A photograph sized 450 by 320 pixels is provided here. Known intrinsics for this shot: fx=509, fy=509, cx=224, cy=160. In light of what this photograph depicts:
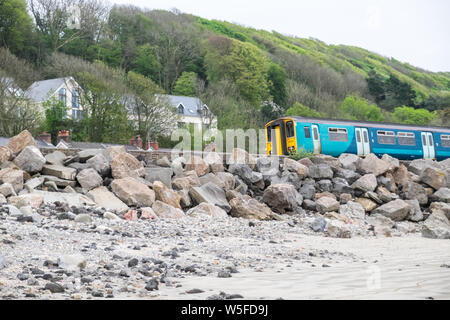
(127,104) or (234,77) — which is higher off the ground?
(234,77)

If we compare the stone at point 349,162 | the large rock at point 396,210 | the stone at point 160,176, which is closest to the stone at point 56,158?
the stone at point 160,176

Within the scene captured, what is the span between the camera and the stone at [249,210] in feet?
44.5

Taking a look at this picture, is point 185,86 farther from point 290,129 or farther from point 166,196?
point 166,196

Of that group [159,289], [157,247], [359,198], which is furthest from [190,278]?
[359,198]

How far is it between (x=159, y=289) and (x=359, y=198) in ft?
44.8

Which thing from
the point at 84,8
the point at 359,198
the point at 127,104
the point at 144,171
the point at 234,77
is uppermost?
the point at 84,8

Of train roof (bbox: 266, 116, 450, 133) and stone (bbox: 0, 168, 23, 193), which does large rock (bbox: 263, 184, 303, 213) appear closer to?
stone (bbox: 0, 168, 23, 193)

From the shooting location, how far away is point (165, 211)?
12.0m

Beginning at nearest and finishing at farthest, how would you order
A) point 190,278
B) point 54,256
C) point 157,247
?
point 190,278 < point 54,256 < point 157,247

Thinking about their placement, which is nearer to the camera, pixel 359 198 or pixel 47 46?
pixel 359 198

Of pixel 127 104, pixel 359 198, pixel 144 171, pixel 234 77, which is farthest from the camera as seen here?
pixel 234 77

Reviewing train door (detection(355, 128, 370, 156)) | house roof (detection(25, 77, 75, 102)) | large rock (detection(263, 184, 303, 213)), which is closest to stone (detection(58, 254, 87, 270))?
large rock (detection(263, 184, 303, 213))

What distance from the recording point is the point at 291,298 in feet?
15.7
